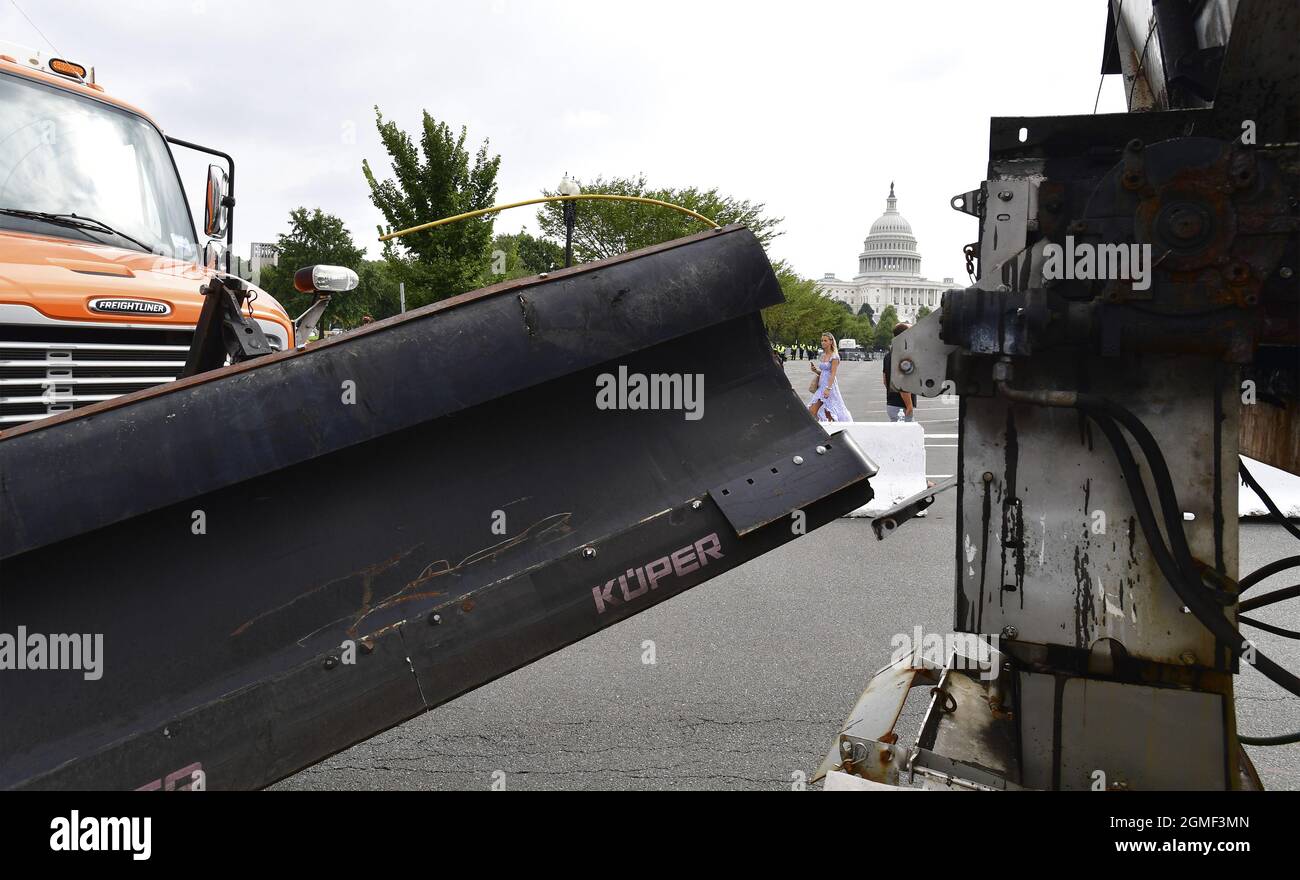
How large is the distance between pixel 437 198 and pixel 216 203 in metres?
19.2

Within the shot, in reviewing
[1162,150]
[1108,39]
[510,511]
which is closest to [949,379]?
[1162,150]

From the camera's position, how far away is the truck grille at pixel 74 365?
11.3ft

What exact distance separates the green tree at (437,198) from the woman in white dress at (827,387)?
39.7 feet

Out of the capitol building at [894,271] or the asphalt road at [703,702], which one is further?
the capitol building at [894,271]

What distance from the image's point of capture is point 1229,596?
6.78ft

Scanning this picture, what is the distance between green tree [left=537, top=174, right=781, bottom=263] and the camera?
110 ft

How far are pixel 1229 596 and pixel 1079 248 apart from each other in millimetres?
869

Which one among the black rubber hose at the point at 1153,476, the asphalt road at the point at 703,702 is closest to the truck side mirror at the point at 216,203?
the asphalt road at the point at 703,702

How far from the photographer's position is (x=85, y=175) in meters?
Result: 4.83

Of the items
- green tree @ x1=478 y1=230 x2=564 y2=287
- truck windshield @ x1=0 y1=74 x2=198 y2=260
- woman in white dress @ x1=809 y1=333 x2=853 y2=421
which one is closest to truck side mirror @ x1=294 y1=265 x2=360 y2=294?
truck windshield @ x1=0 y1=74 x2=198 y2=260

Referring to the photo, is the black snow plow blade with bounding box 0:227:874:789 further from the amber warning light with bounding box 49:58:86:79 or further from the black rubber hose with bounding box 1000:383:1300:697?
the amber warning light with bounding box 49:58:86:79

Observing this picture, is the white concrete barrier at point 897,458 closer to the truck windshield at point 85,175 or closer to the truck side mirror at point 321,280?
the truck side mirror at point 321,280

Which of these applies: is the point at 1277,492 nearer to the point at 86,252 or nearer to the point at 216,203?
the point at 216,203

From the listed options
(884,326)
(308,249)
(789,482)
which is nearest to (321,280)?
(789,482)
